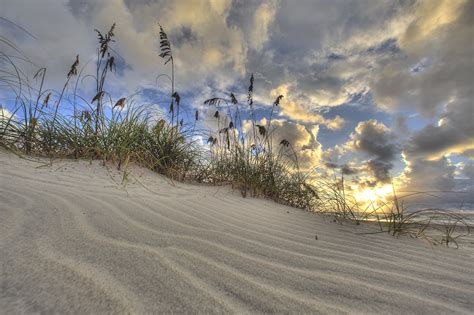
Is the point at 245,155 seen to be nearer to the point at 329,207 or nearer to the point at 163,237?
the point at 329,207

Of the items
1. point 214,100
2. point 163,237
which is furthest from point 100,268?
point 214,100

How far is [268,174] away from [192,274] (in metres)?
3.47

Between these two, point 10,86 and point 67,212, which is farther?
point 10,86

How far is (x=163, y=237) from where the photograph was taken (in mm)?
1571

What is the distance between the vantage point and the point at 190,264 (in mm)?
1259

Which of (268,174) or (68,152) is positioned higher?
(268,174)

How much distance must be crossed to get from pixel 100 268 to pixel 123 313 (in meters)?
0.32

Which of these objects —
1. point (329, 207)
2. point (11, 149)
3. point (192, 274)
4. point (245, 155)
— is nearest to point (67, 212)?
point (192, 274)

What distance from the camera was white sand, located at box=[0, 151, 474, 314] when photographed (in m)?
0.96

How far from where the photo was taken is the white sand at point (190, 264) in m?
0.96

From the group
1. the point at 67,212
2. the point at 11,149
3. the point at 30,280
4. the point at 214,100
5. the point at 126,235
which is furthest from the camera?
the point at 214,100

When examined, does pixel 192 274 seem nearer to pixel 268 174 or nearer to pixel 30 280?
pixel 30 280

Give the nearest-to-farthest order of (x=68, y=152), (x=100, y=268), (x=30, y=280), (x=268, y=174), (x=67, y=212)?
(x=30, y=280) < (x=100, y=268) < (x=67, y=212) < (x=68, y=152) < (x=268, y=174)

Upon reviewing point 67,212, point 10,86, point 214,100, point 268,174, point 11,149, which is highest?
point 214,100
